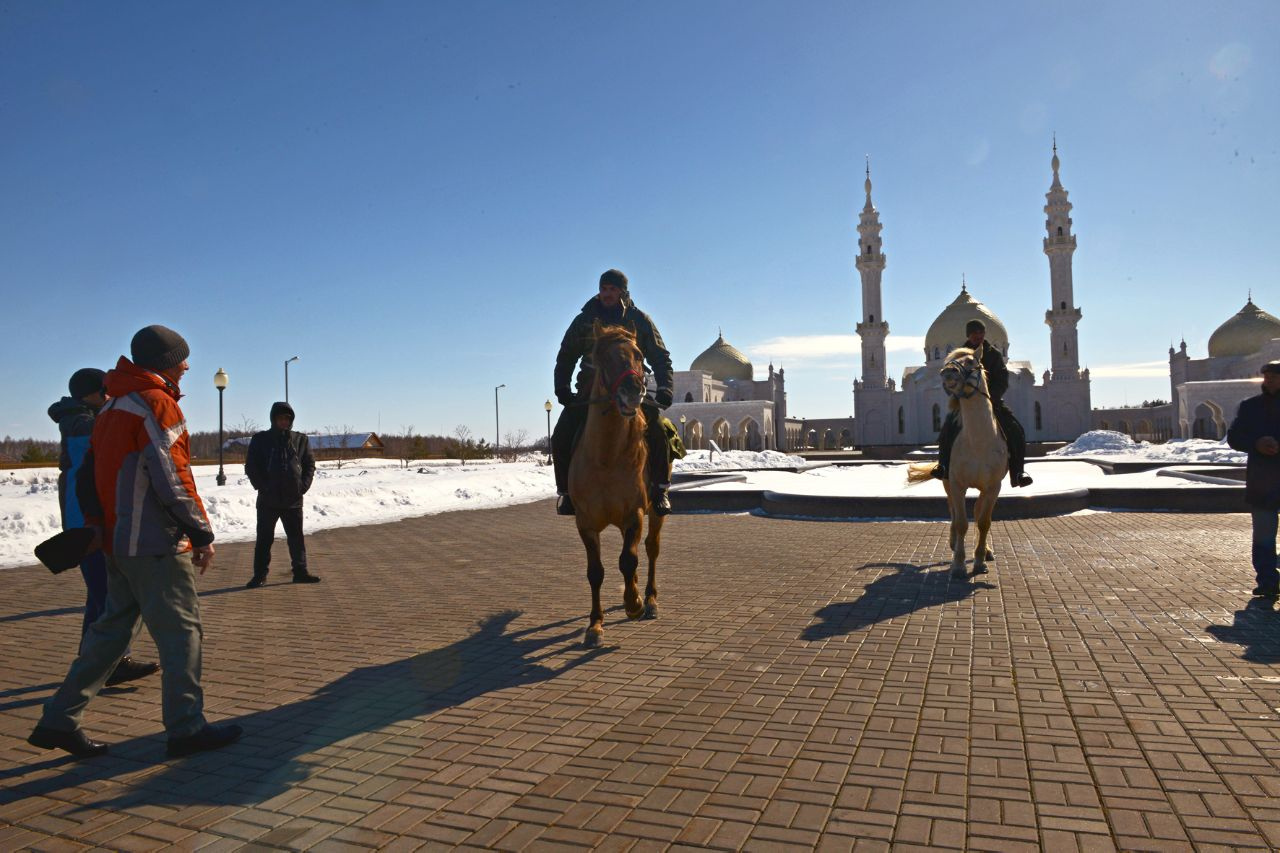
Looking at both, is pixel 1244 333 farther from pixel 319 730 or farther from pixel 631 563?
pixel 319 730

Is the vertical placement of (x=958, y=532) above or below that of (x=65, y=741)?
above

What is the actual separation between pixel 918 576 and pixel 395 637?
17.5ft

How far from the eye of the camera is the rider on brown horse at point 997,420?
9.75 meters

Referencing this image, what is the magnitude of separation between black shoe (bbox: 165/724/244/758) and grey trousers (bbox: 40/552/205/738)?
31mm

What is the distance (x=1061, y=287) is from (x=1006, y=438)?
68973 millimetres

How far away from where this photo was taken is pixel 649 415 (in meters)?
7.08

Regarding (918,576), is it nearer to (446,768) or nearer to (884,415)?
(446,768)

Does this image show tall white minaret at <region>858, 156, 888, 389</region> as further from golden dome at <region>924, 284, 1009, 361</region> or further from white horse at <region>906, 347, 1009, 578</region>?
white horse at <region>906, 347, 1009, 578</region>

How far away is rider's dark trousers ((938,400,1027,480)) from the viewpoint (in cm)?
970

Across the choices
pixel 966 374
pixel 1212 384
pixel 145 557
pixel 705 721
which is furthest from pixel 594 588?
Result: pixel 1212 384

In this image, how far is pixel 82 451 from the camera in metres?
6.32

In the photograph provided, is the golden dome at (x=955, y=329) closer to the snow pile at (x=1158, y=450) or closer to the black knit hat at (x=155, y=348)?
the snow pile at (x=1158, y=450)

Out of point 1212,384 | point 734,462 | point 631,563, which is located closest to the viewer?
point 631,563

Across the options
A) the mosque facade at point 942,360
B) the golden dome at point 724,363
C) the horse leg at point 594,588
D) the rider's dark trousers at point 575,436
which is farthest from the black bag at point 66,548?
the golden dome at point 724,363
